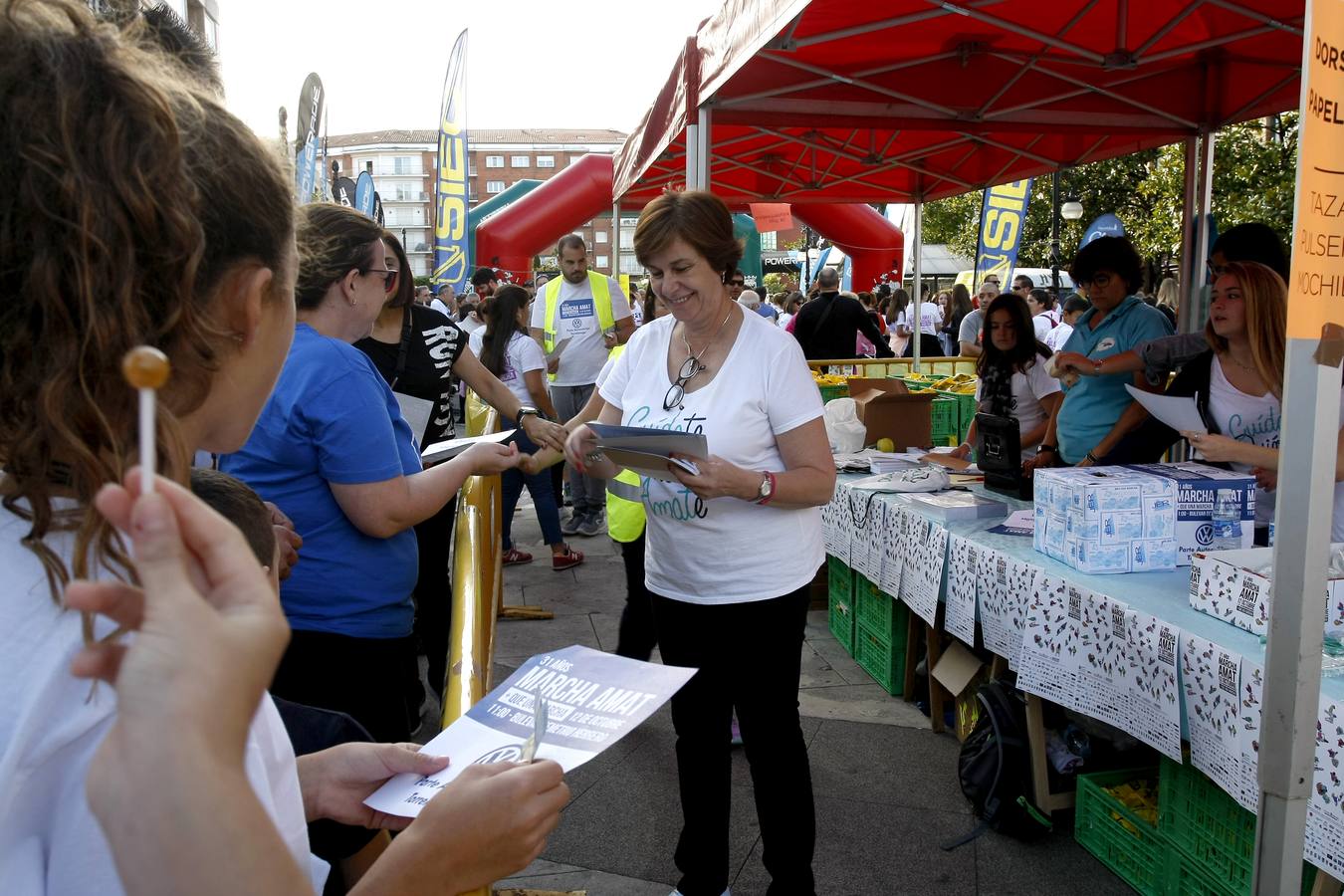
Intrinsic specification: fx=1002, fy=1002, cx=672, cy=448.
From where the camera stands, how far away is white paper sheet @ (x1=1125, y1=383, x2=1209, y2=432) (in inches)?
128

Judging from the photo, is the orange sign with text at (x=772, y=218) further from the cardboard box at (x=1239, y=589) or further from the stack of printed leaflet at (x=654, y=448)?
the stack of printed leaflet at (x=654, y=448)

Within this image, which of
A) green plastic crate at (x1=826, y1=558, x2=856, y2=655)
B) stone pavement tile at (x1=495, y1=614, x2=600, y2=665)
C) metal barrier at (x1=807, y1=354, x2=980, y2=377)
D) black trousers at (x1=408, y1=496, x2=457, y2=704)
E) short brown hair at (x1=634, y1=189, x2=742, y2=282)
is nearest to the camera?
short brown hair at (x1=634, y1=189, x2=742, y2=282)

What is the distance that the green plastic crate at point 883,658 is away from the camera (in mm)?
4395

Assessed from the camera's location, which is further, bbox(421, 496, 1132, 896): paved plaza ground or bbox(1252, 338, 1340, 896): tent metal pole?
bbox(421, 496, 1132, 896): paved plaza ground

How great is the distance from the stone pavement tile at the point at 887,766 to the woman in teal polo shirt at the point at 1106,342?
4.94 feet

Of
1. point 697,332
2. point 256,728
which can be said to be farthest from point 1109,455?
point 256,728

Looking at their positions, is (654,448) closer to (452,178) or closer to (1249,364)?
(1249,364)

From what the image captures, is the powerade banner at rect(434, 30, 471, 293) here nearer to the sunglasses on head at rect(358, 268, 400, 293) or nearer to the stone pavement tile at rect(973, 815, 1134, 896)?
the sunglasses on head at rect(358, 268, 400, 293)

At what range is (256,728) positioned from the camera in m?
0.72

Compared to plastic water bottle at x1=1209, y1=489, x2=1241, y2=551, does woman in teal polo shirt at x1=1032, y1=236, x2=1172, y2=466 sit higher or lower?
higher

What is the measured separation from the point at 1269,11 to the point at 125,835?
544cm

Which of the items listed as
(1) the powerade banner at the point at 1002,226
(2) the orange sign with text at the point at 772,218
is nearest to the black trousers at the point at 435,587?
(1) the powerade banner at the point at 1002,226

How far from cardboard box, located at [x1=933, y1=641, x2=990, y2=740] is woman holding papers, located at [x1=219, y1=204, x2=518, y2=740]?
2.19 m

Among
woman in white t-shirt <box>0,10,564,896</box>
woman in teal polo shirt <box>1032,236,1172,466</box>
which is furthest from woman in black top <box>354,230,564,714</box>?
woman in white t-shirt <box>0,10,564,896</box>
